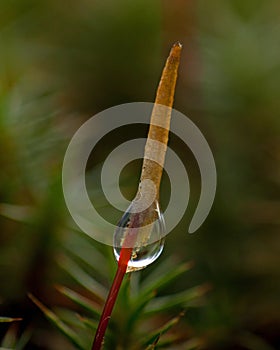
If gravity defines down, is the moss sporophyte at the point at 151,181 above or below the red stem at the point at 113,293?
above

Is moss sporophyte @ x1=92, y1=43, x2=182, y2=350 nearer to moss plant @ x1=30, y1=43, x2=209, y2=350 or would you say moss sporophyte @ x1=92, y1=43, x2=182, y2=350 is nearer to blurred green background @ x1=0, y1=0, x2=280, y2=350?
moss plant @ x1=30, y1=43, x2=209, y2=350

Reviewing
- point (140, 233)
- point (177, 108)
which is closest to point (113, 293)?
point (140, 233)

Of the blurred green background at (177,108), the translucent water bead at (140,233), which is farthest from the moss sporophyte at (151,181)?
the blurred green background at (177,108)

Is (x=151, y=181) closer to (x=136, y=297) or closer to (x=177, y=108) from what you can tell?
(x=136, y=297)

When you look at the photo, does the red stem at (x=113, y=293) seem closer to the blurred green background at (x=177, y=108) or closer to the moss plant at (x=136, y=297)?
the moss plant at (x=136, y=297)

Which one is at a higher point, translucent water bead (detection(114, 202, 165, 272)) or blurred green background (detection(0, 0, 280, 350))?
blurred green background (detection(0, 0, 280, 350))

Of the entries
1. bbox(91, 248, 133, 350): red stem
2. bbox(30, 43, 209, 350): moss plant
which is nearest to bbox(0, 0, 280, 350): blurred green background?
bbox(30, 43, 209, 350): moss plant
